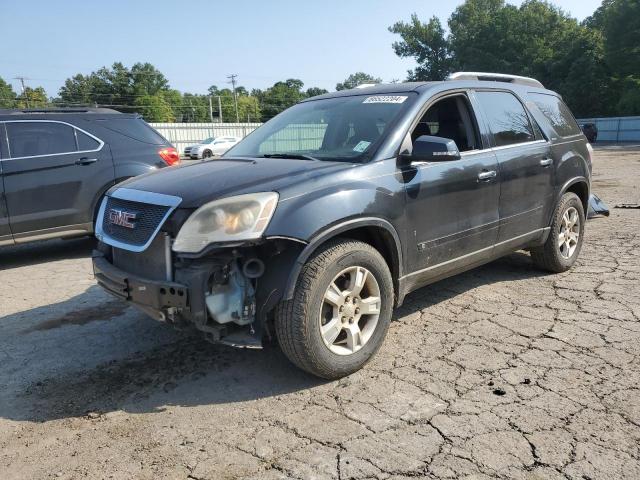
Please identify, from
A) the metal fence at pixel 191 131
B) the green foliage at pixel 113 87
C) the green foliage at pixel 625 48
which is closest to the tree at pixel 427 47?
the green foliage at pixel 625 48

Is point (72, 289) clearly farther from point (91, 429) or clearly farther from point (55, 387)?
point (91, 429)

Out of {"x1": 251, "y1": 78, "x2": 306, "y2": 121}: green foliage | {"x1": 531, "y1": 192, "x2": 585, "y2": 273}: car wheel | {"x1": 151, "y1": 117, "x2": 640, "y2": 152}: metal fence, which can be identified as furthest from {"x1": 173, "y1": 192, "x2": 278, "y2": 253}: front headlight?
{"x1": 251, "y1": 78, "x2": 306, "y2": 121}: green foliage

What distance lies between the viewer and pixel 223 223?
2.88 meters

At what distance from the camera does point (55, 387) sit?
3.35 meters

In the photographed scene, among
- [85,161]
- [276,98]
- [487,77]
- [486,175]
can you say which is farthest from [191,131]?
[276,98]

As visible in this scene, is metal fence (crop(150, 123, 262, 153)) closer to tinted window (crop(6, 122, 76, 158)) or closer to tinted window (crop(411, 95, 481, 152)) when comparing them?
tinted window (crop(6, 122, 76, 158))

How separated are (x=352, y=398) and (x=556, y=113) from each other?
156 inches

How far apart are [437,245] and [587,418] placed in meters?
1.51

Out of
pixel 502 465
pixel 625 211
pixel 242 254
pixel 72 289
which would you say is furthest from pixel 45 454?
pixel 625 211

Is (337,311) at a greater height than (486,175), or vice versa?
(486,175)

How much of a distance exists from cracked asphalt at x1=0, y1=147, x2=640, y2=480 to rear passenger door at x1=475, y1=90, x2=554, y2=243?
2.35ft

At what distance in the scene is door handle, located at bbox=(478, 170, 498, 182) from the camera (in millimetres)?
4154

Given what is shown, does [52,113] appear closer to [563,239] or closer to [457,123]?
[457,123]

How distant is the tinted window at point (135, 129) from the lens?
7.09m
